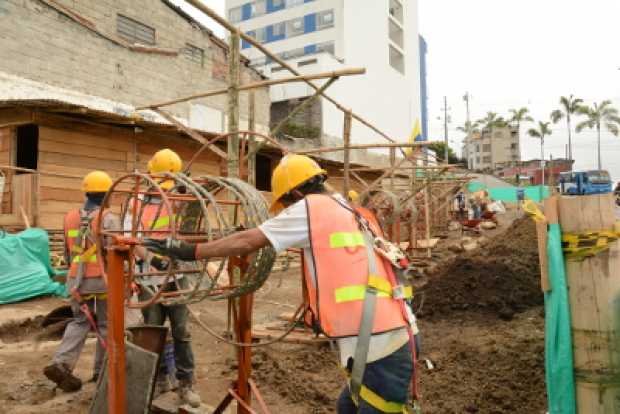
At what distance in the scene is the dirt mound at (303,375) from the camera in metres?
4.68

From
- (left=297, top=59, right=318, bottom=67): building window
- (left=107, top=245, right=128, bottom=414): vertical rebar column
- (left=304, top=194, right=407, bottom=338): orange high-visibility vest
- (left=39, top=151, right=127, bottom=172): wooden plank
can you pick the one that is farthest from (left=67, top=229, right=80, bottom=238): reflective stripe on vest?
(left=297, top=59, right=318, bottom=67): building window

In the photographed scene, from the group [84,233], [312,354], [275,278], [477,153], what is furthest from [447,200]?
[477,153]

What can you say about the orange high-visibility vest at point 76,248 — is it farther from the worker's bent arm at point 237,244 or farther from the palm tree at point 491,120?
the palm tree at point 491,120

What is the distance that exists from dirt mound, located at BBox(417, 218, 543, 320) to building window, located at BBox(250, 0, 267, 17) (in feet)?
127

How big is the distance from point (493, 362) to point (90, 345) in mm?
4902

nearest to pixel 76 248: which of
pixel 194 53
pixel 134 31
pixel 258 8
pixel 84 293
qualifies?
pixel 84 293

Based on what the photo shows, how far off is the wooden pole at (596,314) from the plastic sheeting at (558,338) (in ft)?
0.16

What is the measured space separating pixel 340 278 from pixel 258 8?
44922mm

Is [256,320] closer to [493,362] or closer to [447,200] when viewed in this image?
[493,362]

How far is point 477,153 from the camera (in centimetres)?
8256

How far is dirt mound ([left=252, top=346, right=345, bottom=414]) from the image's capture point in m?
4.68

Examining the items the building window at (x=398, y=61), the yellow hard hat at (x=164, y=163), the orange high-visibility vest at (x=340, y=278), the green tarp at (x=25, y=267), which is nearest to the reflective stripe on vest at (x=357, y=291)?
the orange high-visibility vest at (x=340, y=278)

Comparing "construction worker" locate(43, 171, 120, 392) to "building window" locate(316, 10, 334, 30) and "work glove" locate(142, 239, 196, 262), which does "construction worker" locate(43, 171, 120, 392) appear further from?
"building window" locate(316, 10, 334, 30)

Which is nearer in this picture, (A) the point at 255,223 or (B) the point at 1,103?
(A) the point at 255,223
